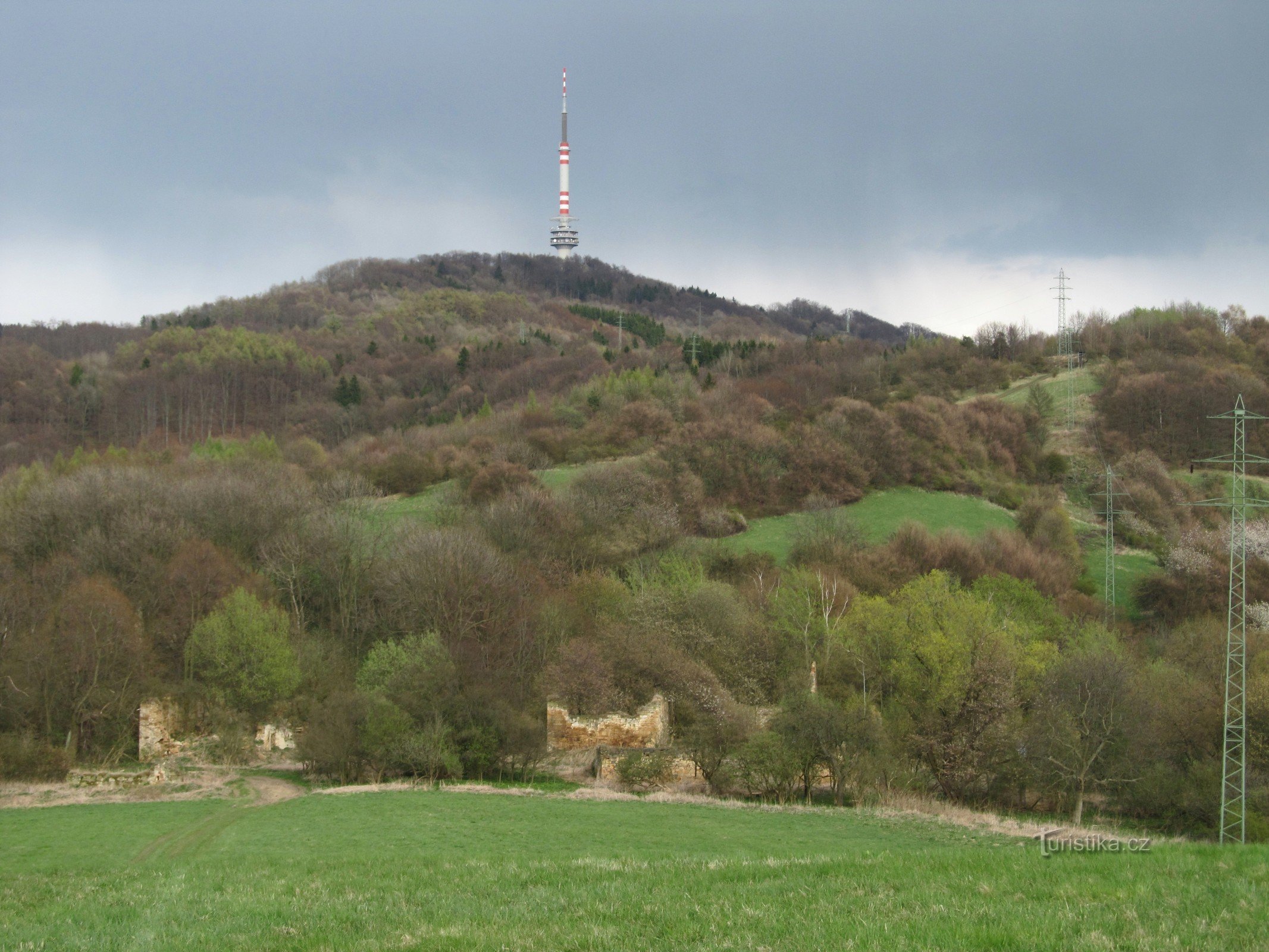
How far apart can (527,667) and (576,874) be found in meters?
30.1

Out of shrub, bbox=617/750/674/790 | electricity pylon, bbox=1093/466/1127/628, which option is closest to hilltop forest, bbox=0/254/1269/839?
shrub, bbox=617/750/674/790

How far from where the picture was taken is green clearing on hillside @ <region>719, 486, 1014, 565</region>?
191 feet

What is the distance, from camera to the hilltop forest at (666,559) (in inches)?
1147

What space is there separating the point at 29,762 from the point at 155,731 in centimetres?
641

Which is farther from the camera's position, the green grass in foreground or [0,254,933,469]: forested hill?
[0,254,933,469]: forested hill

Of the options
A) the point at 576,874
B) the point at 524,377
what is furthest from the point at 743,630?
the point at 524,377

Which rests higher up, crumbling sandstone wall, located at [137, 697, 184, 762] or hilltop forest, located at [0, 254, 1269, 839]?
hilltop forest, located at [0, 254, 1269, 839]

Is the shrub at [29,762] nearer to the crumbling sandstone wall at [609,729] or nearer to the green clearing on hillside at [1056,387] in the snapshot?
the crumbling sandstone wall at [609,729]

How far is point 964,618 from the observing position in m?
33.2

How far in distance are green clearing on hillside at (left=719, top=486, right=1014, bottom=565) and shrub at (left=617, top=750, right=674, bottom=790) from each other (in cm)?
2705

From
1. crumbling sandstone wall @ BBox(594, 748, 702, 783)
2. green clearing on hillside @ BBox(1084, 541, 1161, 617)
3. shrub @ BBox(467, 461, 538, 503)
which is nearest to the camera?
crumbling sandstone wall @ BBox(594, 748, 702, 783)

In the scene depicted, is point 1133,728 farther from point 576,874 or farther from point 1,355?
point 1,355

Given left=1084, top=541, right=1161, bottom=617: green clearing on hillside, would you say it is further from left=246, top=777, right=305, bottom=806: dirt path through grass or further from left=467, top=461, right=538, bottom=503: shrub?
left=246, top=777, right=305, bottom=806: dirt path through grass

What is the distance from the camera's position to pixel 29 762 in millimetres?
30281
